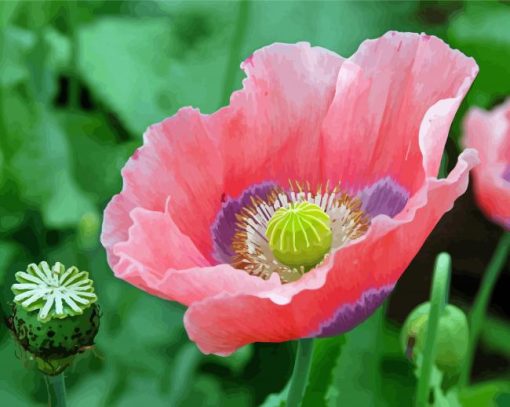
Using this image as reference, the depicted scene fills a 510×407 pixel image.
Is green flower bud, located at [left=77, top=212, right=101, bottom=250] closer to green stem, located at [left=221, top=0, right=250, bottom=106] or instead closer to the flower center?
green stem, located at [left=221, top=0, right=250, bottom=106]

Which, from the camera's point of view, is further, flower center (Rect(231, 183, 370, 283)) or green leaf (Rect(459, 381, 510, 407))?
green leaf (Rect(459, 381, 510, 407))

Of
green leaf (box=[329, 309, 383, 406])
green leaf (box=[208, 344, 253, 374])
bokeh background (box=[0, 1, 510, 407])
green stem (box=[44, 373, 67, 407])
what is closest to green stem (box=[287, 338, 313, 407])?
green stem (box=[44, 373, 67, 407])

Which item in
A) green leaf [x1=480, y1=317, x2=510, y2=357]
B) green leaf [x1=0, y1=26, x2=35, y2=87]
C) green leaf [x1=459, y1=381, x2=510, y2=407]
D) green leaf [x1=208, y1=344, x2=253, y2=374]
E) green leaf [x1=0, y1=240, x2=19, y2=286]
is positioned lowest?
green leaf [x1=480, y1=317, x2=510, y2=357]

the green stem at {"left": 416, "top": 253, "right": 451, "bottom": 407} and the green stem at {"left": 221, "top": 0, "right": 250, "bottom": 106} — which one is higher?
the green stem at {"left": 416, "top": 253, "right": 451, "bottom": 407}

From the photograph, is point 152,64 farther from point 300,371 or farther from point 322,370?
point 300,371

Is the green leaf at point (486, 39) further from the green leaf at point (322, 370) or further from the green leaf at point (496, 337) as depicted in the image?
the green leaf at point (322, 370)

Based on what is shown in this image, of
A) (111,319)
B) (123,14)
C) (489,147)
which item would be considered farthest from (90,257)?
(123,14)
